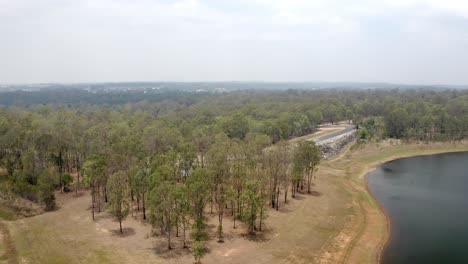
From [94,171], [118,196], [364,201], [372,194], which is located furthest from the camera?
[372,194]

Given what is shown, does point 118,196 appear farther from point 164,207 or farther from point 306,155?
point 306,155

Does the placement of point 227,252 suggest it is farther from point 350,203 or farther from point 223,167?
point 350,203

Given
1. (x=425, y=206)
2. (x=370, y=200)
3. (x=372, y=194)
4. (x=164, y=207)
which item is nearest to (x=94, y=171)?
(x=164, y=207)

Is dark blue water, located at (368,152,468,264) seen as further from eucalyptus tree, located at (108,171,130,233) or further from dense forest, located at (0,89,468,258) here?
eucalyptus tree, located at (108,171,130,233)

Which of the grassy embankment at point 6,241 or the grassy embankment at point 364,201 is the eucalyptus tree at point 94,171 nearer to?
the grassy embankment at point 6,241

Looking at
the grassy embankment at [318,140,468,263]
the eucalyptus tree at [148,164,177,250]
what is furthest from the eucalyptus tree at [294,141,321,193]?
the eucalyptus tree at [148,164,177,250]
